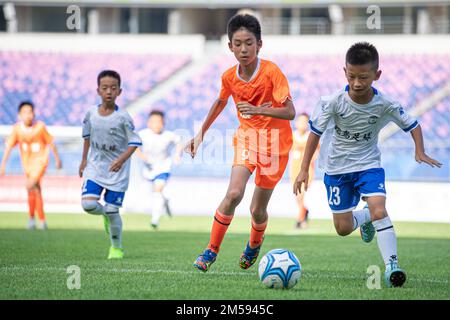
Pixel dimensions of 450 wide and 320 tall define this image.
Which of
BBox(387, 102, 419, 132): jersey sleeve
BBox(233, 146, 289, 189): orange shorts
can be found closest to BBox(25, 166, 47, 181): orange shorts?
BBox(233, 146, 289, 189): orange shorts

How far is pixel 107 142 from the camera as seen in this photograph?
9.54 meters

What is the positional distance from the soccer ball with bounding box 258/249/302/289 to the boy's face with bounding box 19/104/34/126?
9544 mm

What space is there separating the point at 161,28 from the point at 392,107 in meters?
28.9

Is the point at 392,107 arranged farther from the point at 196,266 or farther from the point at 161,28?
the point at 161,28

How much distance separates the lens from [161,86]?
99.2ft

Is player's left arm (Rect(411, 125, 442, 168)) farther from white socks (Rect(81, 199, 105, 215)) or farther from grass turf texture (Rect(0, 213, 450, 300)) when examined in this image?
white socks (Rect(81, 199, 105, 215))

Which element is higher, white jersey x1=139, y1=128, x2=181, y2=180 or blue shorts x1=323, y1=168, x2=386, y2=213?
blue shorts x1=323, y1=168, x2=386, y2=213

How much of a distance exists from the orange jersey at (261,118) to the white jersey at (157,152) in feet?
28.7

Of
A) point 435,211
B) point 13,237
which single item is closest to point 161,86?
point 435,211

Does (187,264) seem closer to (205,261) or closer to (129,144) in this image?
(205,261)

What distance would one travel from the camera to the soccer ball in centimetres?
626

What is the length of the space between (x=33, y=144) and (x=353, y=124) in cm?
953

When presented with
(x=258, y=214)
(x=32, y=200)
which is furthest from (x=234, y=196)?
(x=32, y=200)

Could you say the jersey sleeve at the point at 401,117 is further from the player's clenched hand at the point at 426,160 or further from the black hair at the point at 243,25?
the black hair at the point at 243,25
